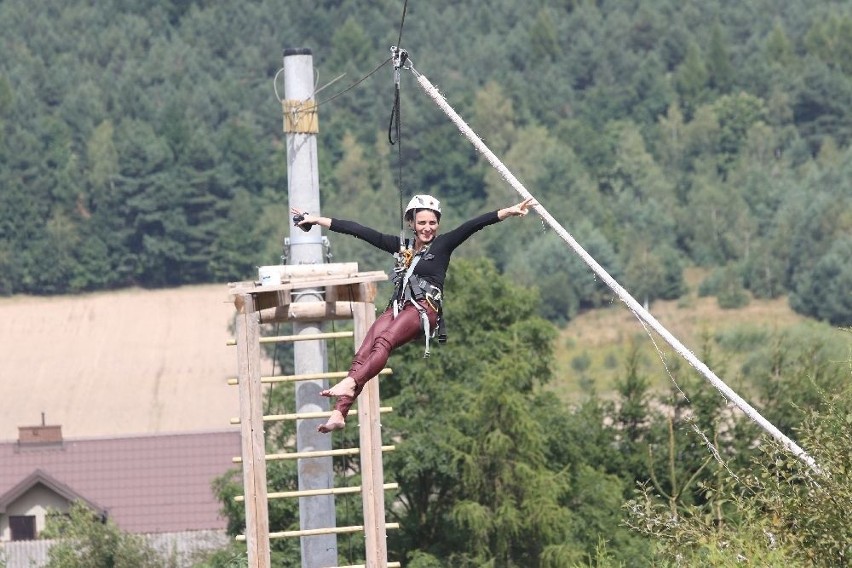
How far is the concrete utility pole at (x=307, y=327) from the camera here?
18.5 m

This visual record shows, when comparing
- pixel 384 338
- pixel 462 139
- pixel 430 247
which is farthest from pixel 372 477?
pixel 462 139

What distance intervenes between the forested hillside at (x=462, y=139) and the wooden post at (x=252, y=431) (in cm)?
9005

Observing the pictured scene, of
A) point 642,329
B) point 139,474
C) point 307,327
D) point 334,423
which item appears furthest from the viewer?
point 642,329

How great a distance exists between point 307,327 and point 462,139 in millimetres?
121261

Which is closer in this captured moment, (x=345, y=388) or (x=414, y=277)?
(x=345, y=388)

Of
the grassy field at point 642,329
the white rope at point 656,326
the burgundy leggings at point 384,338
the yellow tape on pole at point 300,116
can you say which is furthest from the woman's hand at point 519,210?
the grassy field at point 642,329

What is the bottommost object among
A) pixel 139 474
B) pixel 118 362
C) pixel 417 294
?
pixel 417 294

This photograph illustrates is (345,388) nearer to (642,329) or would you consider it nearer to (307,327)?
(307,327)

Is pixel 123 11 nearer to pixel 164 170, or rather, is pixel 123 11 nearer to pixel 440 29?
pixel 440 29

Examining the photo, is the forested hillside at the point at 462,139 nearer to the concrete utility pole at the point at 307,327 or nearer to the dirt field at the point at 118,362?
the dirt field at the point at 118,362

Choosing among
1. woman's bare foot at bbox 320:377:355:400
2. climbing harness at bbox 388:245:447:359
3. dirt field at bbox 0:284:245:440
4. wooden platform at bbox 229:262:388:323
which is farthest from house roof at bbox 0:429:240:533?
woman's bare foot at bbox 320:377:355:400

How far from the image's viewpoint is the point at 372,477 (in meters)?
14.6

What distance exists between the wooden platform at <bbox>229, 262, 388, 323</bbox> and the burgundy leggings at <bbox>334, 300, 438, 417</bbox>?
125 cm

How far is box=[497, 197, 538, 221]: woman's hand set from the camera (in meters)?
11.7
